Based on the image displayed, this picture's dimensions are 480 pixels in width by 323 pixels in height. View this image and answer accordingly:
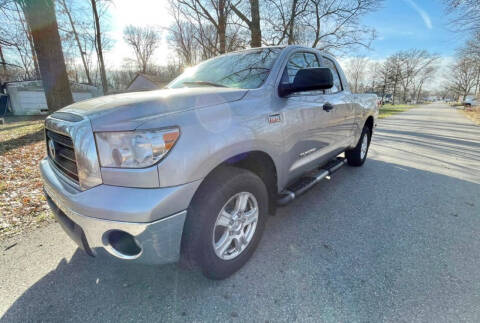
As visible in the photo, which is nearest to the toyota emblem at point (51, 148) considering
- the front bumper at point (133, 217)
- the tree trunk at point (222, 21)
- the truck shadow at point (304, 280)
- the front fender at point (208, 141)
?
the front bumper at point (133, 217)

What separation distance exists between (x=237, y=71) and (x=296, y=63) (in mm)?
741

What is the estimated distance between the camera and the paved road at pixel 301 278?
167 cm

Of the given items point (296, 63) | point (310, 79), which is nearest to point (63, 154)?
point (310, 79)

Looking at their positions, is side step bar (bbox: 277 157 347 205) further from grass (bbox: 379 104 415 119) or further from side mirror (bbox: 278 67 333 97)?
grass (bbox: 379 104 415 119)

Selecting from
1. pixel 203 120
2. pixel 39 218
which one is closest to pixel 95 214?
pixel 203 120

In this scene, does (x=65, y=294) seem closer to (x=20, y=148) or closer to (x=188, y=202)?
(x=188, y=202)

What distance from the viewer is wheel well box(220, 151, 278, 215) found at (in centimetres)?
199

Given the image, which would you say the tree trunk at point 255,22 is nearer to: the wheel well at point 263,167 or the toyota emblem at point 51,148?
the wheel well at point 263,167

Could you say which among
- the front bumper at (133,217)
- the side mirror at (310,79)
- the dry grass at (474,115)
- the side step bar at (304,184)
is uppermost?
the side mirror at (310,79)

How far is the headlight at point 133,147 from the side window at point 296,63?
1486mm

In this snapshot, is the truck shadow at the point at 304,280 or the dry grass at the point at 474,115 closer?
the truck shadow at the point at 304,280

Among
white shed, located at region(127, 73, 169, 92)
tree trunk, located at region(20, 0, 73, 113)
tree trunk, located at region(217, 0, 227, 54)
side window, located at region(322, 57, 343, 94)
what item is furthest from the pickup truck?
white shed, located at region(127, 73, 169, 92)

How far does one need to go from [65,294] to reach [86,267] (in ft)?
0.99

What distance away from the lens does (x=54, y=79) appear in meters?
7.24
